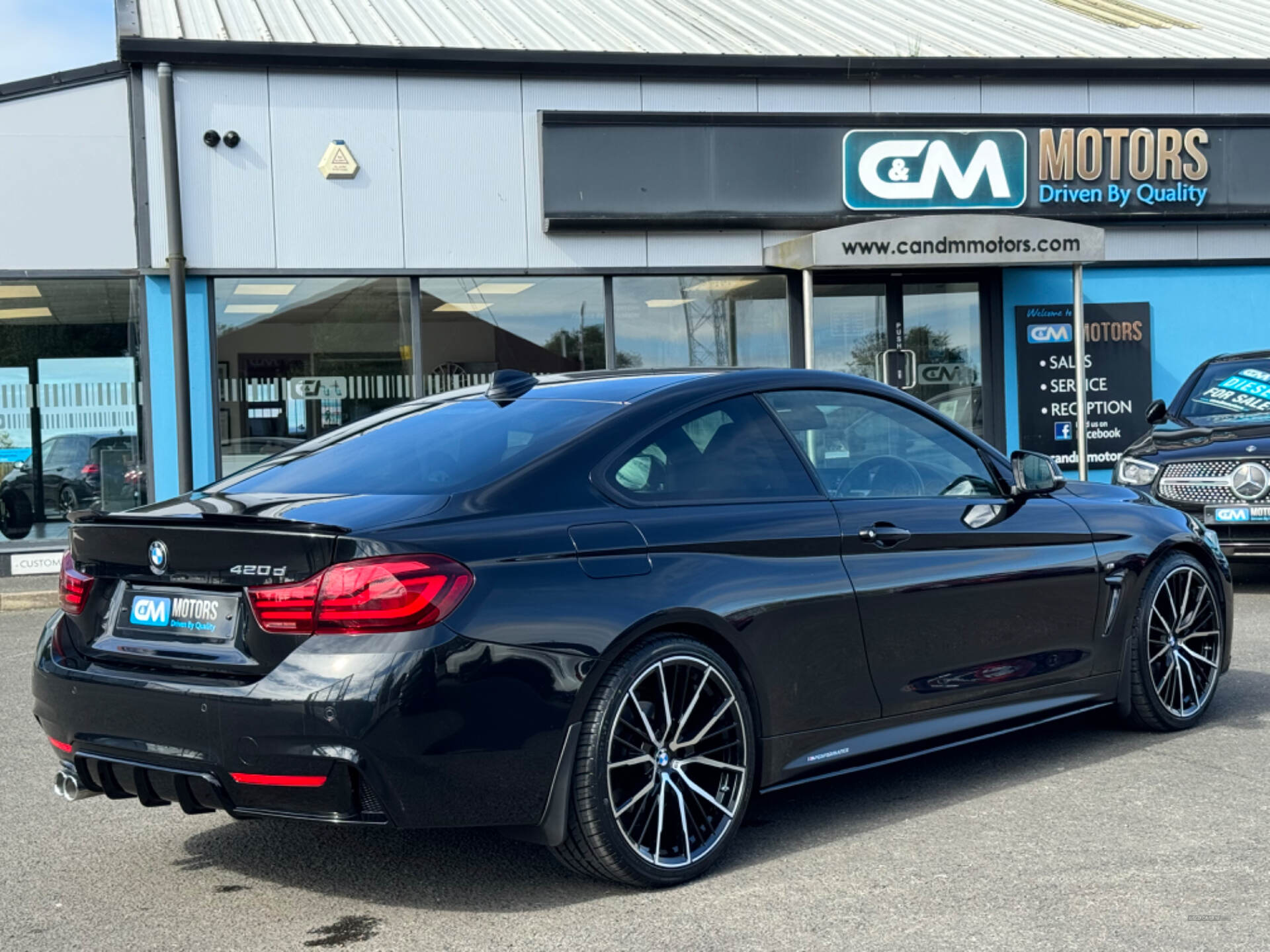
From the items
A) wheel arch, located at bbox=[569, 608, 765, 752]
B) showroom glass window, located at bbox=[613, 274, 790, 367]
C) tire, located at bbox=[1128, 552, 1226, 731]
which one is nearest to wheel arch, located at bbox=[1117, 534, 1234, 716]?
tire, located at bbox=[1128, 552, 1226, 731]

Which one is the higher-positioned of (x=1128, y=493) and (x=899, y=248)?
(x=899, y=248)

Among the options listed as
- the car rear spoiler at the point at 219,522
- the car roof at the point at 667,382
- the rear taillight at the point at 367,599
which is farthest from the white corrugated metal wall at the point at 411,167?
the rear taillight at the point at 367,599

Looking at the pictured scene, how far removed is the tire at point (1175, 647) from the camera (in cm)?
588

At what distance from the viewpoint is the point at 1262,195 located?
16391mm

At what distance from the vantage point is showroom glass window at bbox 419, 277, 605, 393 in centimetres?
1475

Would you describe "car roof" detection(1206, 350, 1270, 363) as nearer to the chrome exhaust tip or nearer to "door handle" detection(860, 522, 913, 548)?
"door handle" detection(860, 522, 913, 548)

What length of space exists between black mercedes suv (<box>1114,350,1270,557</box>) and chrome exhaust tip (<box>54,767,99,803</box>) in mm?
7908

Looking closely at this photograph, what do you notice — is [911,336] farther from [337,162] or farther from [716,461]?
[716,461]

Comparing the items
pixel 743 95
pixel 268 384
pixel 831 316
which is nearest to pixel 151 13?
pixel 268 384

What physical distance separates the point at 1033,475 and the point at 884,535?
38.6 inches

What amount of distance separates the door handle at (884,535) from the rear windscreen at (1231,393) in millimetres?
6709

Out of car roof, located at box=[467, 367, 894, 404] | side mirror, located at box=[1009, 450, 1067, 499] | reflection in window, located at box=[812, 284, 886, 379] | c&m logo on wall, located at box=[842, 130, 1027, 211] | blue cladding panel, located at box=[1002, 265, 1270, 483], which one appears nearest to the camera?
car roof, located at box=[467, 367, 894, 404]

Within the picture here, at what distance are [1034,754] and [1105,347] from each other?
11.3 m

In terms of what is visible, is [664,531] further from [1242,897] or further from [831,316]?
[831,316]
